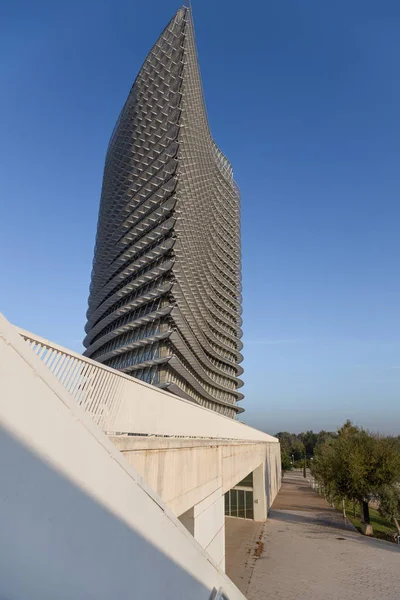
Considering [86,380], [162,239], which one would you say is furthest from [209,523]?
[162,239]

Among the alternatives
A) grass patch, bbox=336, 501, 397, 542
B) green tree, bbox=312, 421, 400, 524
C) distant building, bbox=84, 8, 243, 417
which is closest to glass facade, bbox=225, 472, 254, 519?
green tree, bbox=312, 421, 400, 524

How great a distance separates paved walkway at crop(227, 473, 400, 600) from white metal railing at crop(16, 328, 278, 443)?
13.3 metres

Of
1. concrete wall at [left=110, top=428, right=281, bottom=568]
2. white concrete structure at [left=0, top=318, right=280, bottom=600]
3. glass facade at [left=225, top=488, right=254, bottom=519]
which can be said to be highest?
white concrete structure at [left=0, top=318, right=280, bottom=600]

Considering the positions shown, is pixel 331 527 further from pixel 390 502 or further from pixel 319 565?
pixel 319 565

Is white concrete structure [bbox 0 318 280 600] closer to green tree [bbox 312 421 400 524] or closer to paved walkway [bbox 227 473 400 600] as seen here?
paved walkway [bbox 227 473 400 600]

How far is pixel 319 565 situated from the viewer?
72.5 ft

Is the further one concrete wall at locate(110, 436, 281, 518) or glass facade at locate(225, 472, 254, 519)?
glass facade at locate(225, 472, 254, 519)

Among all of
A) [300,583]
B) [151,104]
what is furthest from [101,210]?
[300,583]

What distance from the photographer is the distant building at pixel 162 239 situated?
59.1 m

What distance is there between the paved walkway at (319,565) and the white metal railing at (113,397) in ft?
43.5

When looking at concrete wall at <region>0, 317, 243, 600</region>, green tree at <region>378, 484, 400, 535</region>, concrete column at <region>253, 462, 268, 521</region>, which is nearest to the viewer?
concrete wall at <region>0, 317, 243, 600</region>

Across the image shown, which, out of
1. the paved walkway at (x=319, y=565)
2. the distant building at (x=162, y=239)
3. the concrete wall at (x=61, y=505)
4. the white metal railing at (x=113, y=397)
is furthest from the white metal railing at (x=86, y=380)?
the distant building at (x=162, y=239)

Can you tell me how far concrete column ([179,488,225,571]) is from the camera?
33.7 ft

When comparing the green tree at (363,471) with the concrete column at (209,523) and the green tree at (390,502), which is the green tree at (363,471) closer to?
the green tree at (390,502)
